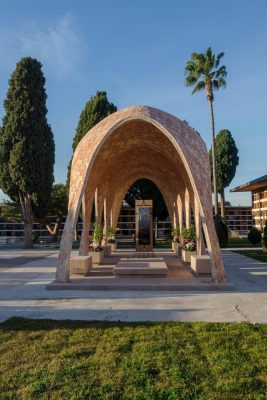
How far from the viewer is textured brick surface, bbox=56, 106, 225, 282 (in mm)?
14188

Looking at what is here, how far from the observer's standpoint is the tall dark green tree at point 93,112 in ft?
129

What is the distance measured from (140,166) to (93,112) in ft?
46.0

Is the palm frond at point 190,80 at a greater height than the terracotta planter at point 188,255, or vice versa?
the palm frond at point 190,80

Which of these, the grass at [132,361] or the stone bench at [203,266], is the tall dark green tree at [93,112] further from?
the grass at [132,361]

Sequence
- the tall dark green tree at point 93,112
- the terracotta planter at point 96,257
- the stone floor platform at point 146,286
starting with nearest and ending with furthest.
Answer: the stone floor platform at point 146,286, the terracotta planter at point 96,257, the tall dark green tree at point 93,112

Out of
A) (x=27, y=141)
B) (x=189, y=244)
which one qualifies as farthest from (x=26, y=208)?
(x=189, y=244)

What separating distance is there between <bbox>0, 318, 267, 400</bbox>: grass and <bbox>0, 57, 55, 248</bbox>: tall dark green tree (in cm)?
2725

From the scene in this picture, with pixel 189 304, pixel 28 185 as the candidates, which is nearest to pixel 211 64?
pixel 28 185

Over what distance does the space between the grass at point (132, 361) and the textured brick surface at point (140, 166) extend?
589 centimetres

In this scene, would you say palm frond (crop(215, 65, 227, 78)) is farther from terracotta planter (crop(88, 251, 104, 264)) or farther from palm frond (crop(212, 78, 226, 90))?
terracotta planter (crop(88, 251, 104, 264))

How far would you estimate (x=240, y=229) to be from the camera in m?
66.6

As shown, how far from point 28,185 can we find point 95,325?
27.8 metres

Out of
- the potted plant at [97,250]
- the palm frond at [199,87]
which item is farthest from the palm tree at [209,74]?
the potted plant at [97,250]

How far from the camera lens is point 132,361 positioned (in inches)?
260
